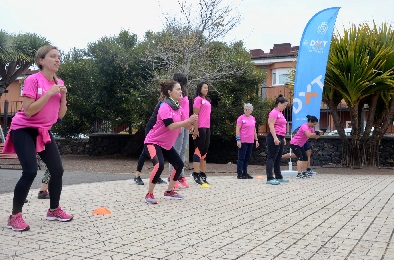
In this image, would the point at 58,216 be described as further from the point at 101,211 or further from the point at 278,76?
the point at 278,76

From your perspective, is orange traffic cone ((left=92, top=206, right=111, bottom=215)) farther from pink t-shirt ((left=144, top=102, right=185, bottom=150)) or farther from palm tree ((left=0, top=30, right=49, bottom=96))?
palm tree ((left=0, top=30, right=49, bottom=96))

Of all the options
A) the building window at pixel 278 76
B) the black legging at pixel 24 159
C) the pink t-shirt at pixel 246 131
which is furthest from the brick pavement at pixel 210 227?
the building window at pixel 278 76

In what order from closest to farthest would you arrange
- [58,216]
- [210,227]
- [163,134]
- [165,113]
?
[210,227]
[58,216]
[165,113]
[163,134]

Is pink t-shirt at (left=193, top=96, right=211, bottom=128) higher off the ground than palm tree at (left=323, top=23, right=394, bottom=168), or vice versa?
palm tree at (left=323, top=23, right=394, bottom=168)

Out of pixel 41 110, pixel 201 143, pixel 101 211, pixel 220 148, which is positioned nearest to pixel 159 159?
pixel 101 211

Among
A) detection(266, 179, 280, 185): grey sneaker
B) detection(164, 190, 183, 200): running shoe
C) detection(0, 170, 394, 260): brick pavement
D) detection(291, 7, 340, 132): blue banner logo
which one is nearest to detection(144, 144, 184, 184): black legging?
detection(164, 190, 183, 200): running shoe

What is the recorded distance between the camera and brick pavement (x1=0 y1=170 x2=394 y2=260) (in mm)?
4254

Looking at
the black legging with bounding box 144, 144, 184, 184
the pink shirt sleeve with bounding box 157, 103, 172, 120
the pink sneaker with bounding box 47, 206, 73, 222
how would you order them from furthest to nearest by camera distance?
the black legging with bounding box 144, 144, 184, 184 → the pink shirt sleeve with bounding box 157, 103, 172, 120 → the pink sneaker with bounding box 47, 206, 73, 222

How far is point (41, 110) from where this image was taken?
5.16 metres

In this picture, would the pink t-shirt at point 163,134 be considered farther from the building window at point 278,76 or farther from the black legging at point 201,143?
the building window at point 278,76

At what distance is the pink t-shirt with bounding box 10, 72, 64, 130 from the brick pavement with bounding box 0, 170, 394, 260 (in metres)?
1.08

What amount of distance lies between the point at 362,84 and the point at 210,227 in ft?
37.1

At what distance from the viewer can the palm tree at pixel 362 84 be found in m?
15.4

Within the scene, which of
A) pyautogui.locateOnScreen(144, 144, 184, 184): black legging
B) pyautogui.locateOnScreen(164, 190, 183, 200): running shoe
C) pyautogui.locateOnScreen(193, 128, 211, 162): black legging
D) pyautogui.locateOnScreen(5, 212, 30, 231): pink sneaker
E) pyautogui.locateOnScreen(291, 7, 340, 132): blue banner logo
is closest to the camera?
pyautogui.locateOnScreen(5, 212, 30, 231): pink sneaker
